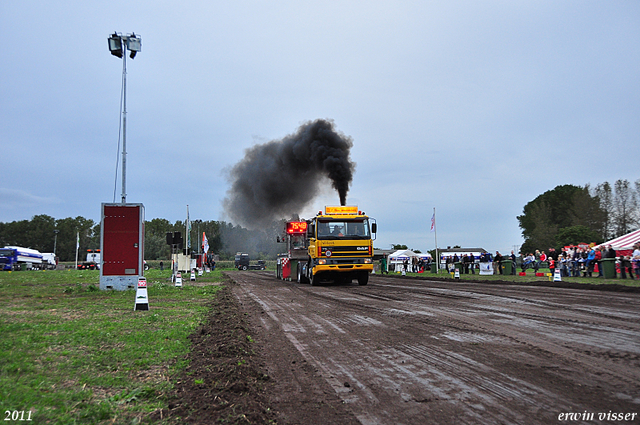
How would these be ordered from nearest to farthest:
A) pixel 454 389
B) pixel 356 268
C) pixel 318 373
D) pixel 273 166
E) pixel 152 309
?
pixel 454 389 → pixel 318 373 → pixel 152 309 → pixel 356 268 → pixel 273 166

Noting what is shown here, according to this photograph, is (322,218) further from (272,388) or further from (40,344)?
(272,388)

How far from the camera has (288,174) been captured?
3303cm

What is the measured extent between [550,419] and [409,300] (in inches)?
426

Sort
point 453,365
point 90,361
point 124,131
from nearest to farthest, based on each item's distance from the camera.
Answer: point 453,365, point 90,361, point 124,131

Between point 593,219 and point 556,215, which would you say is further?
point 556,215

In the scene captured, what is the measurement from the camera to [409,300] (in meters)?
14.6

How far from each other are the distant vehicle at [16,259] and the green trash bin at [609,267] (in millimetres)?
61423

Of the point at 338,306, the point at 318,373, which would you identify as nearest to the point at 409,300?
the point at 338,306

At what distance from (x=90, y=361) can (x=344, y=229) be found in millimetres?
16331

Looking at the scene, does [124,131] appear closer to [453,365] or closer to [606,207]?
[453,365]

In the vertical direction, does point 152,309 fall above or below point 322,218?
below

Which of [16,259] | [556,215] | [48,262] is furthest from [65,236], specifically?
[556,215]

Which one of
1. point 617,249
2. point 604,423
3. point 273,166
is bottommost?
point 604,423

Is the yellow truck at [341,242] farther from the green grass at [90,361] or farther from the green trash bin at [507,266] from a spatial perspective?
the green trash bin at [507,266]
